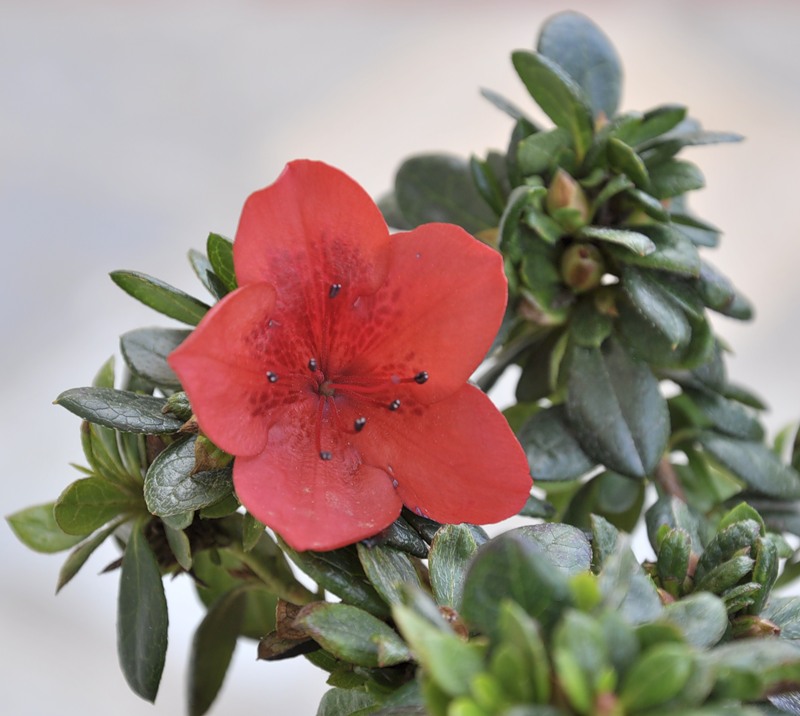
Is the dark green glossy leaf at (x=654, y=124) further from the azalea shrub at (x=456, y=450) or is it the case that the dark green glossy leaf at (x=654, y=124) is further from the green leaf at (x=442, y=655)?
the green leaf at (x=442, y=655)

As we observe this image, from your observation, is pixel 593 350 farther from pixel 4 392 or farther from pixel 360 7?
pixel 360 7

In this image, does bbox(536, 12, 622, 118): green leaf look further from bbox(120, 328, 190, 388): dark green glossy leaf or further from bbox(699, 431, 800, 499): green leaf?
bbox(120, 328, 190, 388): dark green glossy leaf

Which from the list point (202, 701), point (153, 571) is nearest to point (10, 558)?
point (202, 701)

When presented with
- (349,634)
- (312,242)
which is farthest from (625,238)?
(349,634)

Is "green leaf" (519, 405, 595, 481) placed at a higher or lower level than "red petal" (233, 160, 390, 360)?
lower

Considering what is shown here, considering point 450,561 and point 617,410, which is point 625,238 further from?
point 450,561

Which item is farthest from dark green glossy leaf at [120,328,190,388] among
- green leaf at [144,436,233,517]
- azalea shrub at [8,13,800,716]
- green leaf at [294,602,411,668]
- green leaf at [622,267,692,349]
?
green leaf at [622,267,692,349]

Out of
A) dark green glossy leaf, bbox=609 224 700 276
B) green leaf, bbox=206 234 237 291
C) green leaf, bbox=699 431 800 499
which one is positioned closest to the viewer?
green leaf, bbox=206 234 237 291
